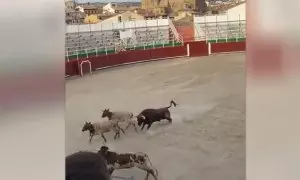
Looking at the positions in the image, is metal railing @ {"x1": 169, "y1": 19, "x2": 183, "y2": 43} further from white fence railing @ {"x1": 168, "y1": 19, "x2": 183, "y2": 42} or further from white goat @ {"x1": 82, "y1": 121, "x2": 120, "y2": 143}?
white goat @ {"x1": 82, "y1": 121, "x2": 120, "y2": 143}

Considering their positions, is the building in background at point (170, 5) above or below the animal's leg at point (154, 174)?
above

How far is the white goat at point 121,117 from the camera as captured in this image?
1.46 meters

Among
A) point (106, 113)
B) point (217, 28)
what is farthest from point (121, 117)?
point (217, 28)

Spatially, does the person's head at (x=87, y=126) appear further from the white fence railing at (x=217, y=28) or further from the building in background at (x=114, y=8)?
the white fence railing at (x=217, y=28)

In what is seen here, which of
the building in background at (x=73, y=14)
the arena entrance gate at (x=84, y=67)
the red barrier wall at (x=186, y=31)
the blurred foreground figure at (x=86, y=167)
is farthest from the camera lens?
the red barrier wall at (x=186, y=31)

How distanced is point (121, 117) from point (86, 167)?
28 centimetres

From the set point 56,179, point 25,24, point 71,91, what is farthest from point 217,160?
point 25,24

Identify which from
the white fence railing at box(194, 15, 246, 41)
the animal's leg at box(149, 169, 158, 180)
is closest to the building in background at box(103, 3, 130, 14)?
the white fence railing at box(194, 15, 246, 41)

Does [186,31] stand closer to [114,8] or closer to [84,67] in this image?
[114,8]

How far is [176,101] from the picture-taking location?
1.53m

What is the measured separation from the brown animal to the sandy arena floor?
0.02 meters

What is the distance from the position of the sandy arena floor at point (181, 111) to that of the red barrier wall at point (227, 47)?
0.03 m

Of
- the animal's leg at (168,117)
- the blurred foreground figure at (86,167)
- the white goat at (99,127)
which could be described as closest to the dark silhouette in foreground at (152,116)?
the animal's leg at (168,117)

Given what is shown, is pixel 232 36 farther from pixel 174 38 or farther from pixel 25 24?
pixel 25 24
